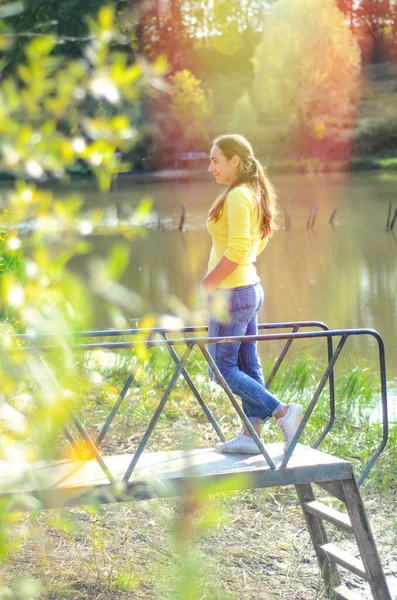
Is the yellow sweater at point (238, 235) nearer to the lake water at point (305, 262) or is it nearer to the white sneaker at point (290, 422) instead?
the white sneaker at point (290, 422)

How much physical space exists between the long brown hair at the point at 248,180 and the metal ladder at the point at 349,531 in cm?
115

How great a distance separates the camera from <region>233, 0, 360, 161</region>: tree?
52.9 metres

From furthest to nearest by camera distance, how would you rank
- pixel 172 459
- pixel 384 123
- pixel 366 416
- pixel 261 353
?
pixel 384 123
pixel 261 353
pixel 366 416
pixel 172 459

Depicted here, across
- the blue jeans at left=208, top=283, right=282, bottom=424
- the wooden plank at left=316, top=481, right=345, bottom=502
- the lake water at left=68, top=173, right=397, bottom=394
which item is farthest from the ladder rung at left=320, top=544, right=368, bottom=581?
the lake water at left=68, top=173, right=397, bottom=394

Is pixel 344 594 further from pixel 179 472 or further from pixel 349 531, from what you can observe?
pixel 179 472

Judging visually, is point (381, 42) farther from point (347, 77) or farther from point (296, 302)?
point (296, 302)

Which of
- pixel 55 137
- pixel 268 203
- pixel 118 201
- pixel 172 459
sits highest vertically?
pixel 55 137

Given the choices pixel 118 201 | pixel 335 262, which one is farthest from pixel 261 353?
pixel 118 201

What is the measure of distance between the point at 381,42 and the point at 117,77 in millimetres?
63532

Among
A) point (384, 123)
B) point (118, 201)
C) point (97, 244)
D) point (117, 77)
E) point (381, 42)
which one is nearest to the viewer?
point (117, 77)

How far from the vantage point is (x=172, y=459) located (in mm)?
3742

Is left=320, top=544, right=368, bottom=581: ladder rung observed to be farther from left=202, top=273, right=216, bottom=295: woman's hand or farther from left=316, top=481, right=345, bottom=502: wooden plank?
left=202, top=273, right=216, bottom=295: woman's hand

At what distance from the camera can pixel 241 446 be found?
150 inches

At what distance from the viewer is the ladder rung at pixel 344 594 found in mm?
4131
